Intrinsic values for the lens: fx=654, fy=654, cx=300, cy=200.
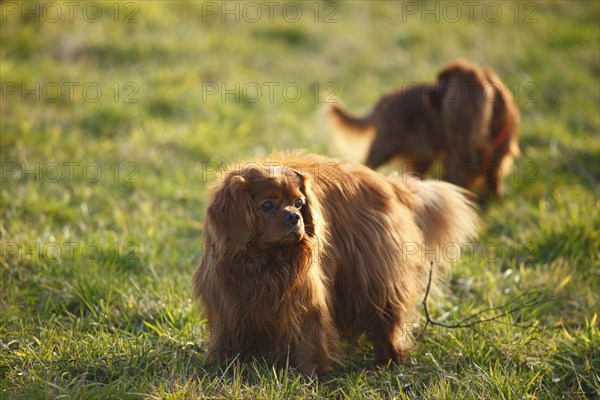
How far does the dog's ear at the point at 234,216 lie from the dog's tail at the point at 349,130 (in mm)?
3262

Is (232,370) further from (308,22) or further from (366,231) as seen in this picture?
(308,22)

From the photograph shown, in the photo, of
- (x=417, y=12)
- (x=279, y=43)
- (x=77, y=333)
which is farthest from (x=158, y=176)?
(x=417, y=12)

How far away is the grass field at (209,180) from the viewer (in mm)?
3574

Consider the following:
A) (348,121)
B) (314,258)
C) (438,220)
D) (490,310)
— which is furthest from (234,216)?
(348,121)

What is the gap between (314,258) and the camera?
3.36 metres

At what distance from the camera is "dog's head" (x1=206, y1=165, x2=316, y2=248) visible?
10.4ft

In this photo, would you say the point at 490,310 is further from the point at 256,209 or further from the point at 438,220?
the point at 256,209

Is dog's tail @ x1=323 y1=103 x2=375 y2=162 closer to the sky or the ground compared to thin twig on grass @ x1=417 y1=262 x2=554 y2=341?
closer to the sky

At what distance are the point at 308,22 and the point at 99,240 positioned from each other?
6804 mm

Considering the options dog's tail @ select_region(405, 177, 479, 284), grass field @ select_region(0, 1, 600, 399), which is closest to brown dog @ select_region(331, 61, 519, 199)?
grass field @ select_region(0, 1, 600, 399)

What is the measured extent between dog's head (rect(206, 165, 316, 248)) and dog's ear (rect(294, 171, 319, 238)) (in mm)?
31

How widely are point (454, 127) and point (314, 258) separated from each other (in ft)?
9.63

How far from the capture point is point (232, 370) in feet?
11.6

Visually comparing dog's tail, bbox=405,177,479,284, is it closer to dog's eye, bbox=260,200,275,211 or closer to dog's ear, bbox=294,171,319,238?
dog's ear, bbox=294,171,319,238
